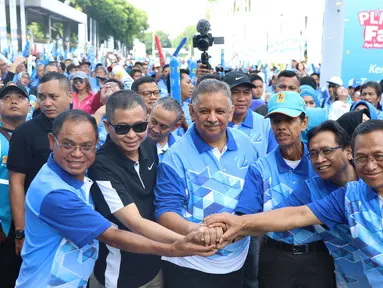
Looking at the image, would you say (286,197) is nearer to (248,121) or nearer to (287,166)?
(287,166)

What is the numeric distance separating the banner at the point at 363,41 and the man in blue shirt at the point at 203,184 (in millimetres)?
7011

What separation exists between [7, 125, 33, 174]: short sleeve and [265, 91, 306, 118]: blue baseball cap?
1.70 metres

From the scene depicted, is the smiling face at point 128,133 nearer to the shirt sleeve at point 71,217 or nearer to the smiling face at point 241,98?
the shirt sleeve at point 71,217

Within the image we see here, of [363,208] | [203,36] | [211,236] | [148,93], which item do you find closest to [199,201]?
[211,236]

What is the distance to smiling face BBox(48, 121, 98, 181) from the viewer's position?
7.44ft

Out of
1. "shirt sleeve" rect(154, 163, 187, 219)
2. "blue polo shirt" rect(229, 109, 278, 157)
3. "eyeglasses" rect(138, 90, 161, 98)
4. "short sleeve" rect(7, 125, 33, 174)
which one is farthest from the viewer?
"eyeglasses" rect(138, 90, 161, 98)

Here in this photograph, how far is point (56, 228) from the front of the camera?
2158 millimetres

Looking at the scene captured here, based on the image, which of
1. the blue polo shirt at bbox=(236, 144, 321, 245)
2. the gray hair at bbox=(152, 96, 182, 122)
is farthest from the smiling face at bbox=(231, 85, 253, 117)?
the blue polo shirt at bbox=(236, 144, 321, 245)

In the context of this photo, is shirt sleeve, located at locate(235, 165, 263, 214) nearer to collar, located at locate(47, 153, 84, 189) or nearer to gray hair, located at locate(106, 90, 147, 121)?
gray hair, located at locate(106, 90, 147, 121)

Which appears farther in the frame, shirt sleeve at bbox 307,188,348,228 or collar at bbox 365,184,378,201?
shirt sleeve at bbox 307,188,348,228

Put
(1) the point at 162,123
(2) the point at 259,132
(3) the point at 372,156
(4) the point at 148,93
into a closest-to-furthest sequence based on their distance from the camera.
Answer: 1. (3) the point at 372,156
2. (1) the point at 162,123
3. (2) the point at 259,132
4. (4) the point at 148,93

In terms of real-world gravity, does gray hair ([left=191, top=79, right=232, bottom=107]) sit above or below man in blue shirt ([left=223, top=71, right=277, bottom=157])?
above

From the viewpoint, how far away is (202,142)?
268 cm

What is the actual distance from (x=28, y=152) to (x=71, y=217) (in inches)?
42.7
